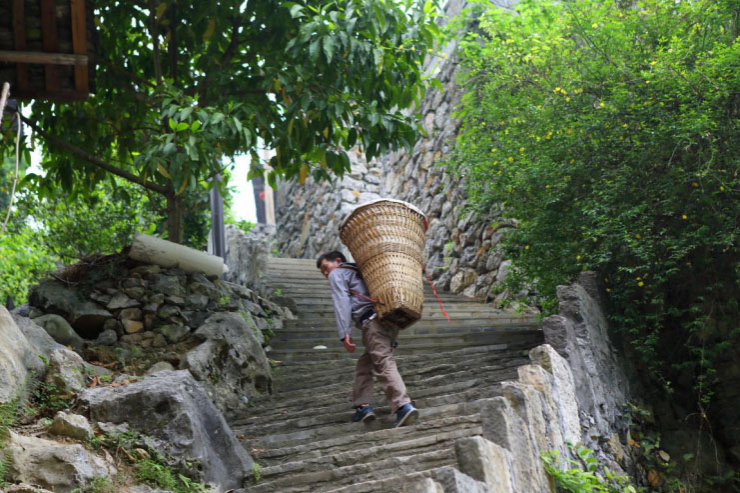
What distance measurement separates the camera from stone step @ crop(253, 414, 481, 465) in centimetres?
483

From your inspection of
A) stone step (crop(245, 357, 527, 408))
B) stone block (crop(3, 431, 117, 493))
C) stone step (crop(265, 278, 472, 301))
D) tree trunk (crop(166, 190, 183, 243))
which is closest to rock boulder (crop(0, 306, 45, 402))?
stone block (crop(3, 431, 117, 493))

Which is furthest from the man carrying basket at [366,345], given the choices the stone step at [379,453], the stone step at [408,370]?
the stone step at [408,370]

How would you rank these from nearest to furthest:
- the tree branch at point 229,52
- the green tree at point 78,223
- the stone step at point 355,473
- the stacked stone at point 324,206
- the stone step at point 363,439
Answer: the stone step at point 355,473, the stone step at point 363,439, the tree branch at point 229,52, the green tree at point 78,223, the stacked stone at point 324,206

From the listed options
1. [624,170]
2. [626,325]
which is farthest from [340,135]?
[626,325]

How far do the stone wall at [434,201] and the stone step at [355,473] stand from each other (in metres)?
3.65

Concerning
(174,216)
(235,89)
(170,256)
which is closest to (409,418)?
(170,256)

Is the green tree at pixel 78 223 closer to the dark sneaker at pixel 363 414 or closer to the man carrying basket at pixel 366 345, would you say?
the man carrying basket at pixel 366 345

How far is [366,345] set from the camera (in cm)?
541

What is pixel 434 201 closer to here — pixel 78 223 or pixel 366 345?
pixel 78 223

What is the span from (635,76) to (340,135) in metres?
2.66

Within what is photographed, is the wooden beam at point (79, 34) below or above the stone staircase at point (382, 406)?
above

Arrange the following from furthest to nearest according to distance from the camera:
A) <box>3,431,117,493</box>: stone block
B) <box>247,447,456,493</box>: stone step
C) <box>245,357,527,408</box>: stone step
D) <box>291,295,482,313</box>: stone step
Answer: <box>291,295,482,313</box>: stone step, <box>245,357,527,408</box>: stone step, <box>247,447,456,493</box>: stone step, <box>3,431,117,493</box>: stone block

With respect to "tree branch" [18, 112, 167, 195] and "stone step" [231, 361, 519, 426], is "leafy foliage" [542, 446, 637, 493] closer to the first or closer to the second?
"stone step" [231, 361, 519, 426]

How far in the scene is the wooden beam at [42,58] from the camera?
5672 millimetres
